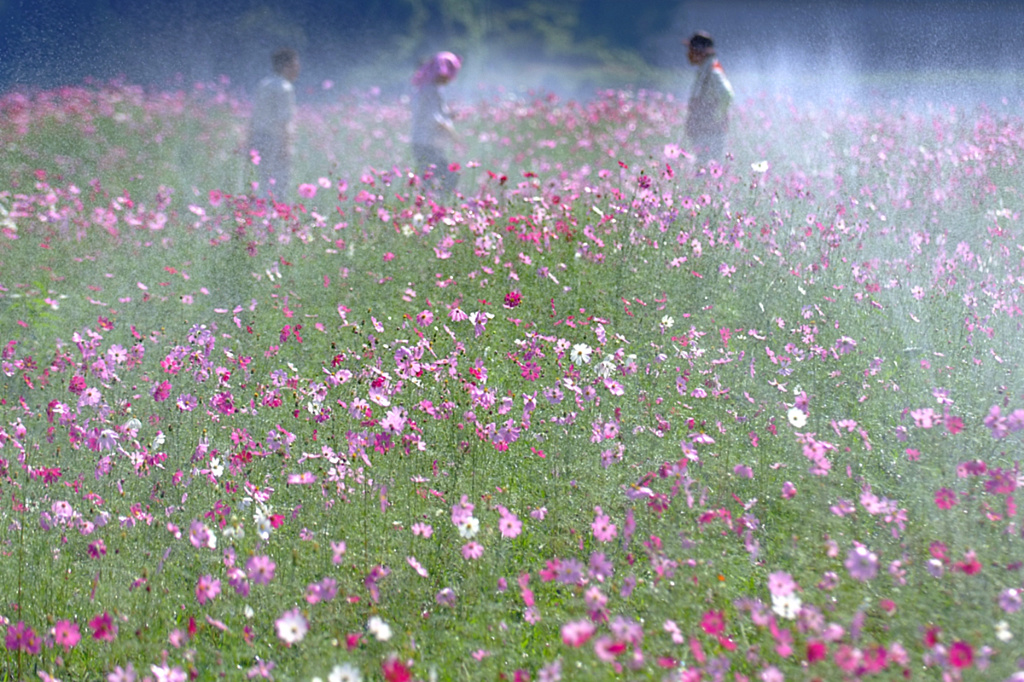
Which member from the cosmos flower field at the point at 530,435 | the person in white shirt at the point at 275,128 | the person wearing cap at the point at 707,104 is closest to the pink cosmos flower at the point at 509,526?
the cosmos flower field at the point at 530,435

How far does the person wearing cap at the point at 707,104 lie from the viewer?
8.95m

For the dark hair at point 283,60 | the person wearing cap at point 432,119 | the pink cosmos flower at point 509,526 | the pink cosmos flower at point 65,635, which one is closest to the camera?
the pink cosmos flower at point 65,635

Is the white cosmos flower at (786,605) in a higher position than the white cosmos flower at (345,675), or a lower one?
higher

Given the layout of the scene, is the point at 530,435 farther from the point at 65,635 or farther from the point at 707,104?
the point at 707,104

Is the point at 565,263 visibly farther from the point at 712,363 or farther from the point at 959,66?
the point at 959,66

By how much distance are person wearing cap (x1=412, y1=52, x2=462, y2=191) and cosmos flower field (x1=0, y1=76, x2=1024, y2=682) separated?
46.7 inches

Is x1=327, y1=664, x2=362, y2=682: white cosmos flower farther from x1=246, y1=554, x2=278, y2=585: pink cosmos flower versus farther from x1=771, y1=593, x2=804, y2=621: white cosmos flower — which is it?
x1=771, y1=593, x2=804, y2=621: white cosmos flower

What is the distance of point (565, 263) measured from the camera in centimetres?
638

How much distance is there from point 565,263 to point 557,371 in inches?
57.0

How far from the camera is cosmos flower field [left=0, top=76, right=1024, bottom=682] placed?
3238 millimetres

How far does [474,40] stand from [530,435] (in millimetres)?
23461

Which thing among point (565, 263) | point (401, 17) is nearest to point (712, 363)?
point (565, 263)

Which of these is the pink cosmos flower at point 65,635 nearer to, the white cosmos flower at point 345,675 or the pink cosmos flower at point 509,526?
the white cosmos flower at point 345,675

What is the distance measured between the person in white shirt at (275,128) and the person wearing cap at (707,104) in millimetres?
4123
